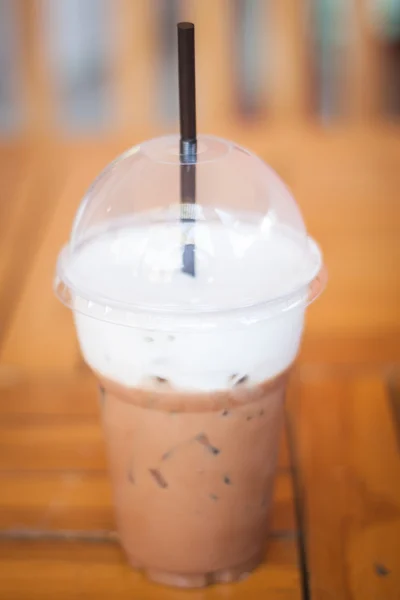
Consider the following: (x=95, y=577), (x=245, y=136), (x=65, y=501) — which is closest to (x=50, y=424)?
(x=65, y=501)

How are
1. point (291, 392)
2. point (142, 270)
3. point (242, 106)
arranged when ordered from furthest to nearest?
point (242, 106)
point (291, 392)
point (142, 270)

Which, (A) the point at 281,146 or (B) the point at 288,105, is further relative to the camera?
(B) the point at 288,105

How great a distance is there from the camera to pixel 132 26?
7.32 feet

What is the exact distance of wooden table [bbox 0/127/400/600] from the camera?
739 mm

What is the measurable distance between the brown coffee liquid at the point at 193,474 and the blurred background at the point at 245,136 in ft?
1.06

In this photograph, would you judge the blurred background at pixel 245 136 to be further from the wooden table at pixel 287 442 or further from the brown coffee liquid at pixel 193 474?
the brown coffee liquid at pixel 193 474

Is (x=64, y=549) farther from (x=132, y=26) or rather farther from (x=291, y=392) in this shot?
(x=132, y=26)

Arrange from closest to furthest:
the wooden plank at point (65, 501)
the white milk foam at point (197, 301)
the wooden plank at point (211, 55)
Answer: the white milk foam at point (197, 301), the wooden plank at point (65, 501), the wooden plank at point (211, 55)

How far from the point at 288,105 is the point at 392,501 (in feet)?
5.52

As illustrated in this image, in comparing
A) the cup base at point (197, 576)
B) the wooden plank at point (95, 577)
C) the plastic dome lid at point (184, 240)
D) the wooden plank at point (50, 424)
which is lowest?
the cup base at point (197, 576)

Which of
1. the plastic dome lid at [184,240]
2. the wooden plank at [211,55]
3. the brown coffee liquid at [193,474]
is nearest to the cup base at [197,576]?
the brown coffee liquid at [193,474]

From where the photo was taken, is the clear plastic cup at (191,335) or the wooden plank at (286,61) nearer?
the clear plastic cup at (191,335)

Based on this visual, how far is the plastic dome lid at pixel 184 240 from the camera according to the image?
0.69 metres

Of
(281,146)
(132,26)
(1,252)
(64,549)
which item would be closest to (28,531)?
(64,549)
